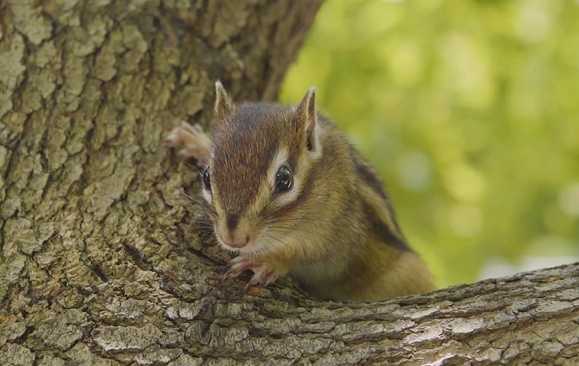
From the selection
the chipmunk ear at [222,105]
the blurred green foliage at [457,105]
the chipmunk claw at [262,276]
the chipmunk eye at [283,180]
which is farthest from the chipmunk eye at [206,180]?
the blurred green foliage at [457,105]

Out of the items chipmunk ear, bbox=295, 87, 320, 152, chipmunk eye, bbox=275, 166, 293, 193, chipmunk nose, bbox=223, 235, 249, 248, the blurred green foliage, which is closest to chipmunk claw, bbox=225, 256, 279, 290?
chipmunk nose, bbox=223, 235, 249, 248

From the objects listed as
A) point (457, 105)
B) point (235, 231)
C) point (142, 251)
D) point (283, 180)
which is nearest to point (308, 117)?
point (283, 180)

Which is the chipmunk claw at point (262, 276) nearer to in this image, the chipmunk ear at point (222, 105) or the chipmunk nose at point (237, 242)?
the chipmunk nose at point (237, 242)

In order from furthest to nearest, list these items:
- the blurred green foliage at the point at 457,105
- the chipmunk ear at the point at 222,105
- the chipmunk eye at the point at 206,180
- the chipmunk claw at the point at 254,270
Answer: the blurred green foliage at the point at 457,105 < the chipmunk ear at the point at 222,105 < the chipmunk eye at the point at 206,180 < the chipmunk claw at the point at 254,270

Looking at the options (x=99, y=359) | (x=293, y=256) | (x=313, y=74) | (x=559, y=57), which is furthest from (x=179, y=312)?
(x=559, y=57)

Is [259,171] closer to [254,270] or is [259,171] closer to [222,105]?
[254,270]

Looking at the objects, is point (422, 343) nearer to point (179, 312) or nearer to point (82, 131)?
point (179, 312)

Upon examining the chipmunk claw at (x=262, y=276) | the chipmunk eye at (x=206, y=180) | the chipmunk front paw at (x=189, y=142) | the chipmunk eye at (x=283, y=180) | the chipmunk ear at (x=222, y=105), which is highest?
the chipmunk ear at (x=222, y=105)
